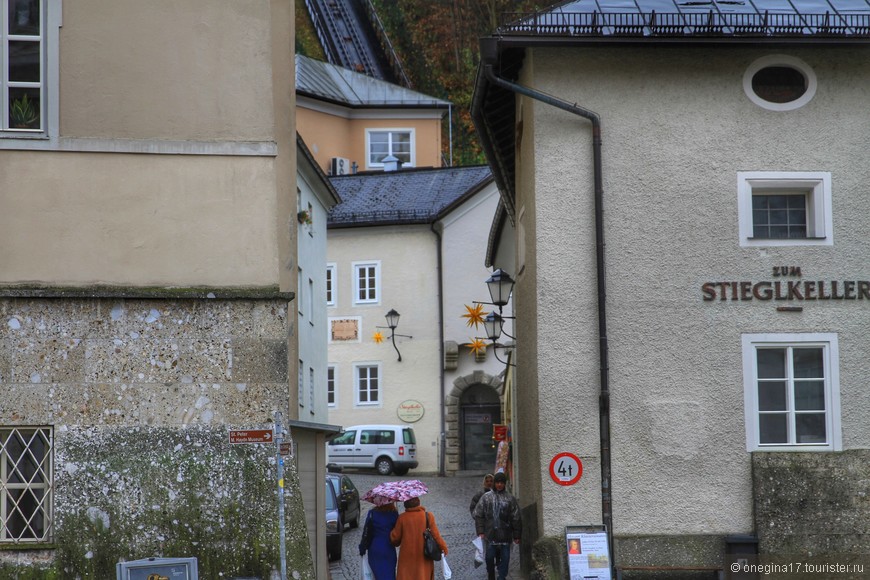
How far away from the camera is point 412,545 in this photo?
47.9 ft

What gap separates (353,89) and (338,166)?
4.31 m

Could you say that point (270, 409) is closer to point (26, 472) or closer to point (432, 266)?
point (26, 472)

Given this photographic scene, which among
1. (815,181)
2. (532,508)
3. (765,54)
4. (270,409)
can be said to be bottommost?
(532,508)

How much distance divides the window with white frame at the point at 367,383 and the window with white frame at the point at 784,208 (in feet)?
82.9

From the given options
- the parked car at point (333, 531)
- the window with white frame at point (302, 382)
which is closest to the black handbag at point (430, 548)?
the parked car at point (333, 531)

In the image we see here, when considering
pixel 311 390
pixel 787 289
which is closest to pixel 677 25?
pixel 787 289

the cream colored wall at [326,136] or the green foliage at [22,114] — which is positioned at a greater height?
the cream colored wall at [326,136]

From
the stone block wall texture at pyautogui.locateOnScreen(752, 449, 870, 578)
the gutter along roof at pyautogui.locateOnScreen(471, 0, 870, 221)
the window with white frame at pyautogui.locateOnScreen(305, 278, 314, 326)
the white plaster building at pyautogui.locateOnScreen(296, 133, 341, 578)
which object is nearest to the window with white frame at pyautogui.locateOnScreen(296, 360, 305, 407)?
the white plaster building at pyautogui.locateOnScreen(296, 133, 341, 578)

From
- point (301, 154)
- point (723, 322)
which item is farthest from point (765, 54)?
point (301, 154)

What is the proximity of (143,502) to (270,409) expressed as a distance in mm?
1403

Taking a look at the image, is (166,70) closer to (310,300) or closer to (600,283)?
(600,283)

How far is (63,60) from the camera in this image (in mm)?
13336

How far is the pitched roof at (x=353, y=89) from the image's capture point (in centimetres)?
5228

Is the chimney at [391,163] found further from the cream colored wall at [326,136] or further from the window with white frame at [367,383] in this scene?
the window with white frame at [367,383]
